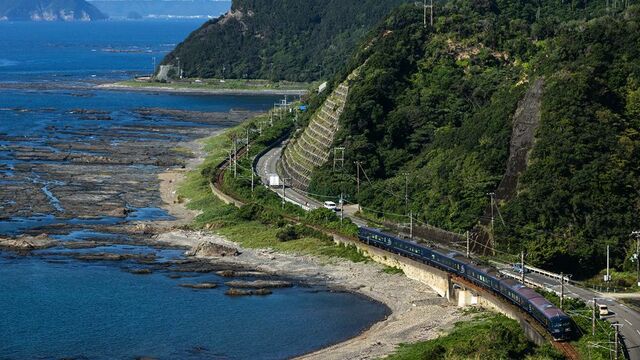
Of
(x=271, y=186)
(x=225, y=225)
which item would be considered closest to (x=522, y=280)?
(x=225, y=225)

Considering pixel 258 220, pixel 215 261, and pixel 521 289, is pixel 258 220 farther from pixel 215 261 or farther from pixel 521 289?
pixel 521 289

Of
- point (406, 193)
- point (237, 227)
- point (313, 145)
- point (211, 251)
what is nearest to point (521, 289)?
point (211, 251)

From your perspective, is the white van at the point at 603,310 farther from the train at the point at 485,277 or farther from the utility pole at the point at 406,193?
the utility pole at the point at 406,193

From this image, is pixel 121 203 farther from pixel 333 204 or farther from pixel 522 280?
pixel 522 280

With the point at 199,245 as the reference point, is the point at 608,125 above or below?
above

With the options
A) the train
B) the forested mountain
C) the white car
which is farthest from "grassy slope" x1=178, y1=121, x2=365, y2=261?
the forested mountain

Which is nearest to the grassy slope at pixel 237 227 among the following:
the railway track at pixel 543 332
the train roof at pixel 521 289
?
the railway track at pixel 543 332
